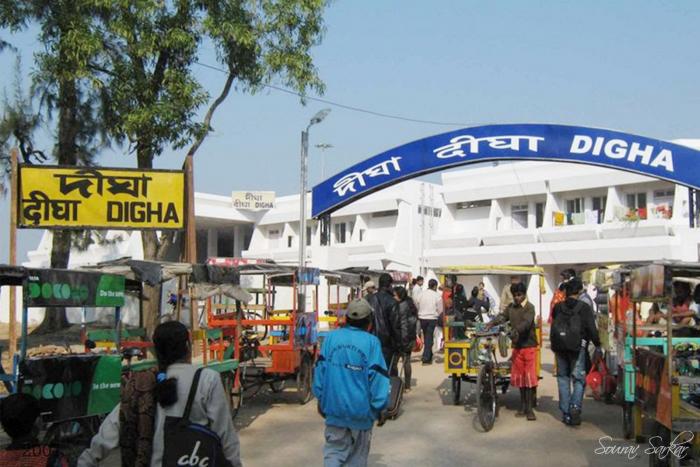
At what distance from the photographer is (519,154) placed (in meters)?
17.9

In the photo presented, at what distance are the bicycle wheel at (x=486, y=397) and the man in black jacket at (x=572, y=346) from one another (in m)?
0.88

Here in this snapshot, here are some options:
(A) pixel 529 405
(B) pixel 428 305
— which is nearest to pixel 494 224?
(B) pixel 428 305

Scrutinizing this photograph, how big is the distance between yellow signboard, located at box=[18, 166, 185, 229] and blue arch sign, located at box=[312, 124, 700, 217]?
807cm

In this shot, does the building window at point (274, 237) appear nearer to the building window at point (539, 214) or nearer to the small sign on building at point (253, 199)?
the small sign on building at point (253, 199)

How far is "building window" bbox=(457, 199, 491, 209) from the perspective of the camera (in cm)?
4297

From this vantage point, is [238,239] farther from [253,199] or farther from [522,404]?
[522,404]

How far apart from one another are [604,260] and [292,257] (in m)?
19.0

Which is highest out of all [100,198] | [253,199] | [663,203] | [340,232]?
[253,199]

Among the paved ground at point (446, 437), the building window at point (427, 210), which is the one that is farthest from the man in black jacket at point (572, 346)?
the building window at point (427, 210)

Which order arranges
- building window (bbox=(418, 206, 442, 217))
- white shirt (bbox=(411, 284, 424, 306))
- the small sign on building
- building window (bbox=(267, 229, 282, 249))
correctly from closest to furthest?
white shirt (bbox=(411, 284, 424, 306))
building window (bbox=(418, 206, 442, 217))
the small sign on building
building window (bbox=(267, 229, 282, 249))

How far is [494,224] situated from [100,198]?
32.2m

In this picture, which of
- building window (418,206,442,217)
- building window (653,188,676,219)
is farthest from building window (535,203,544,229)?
building window (653,188,676,219)

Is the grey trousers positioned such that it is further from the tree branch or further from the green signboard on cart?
the tree branch

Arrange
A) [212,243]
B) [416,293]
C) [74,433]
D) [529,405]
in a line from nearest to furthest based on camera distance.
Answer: [74,433], [529,405], [416,293], [212,243]
